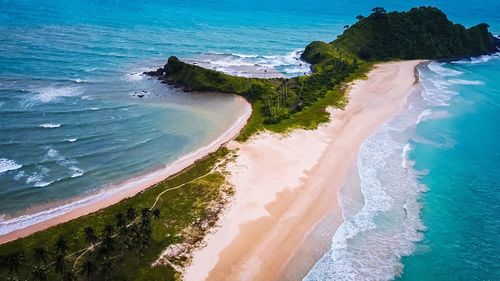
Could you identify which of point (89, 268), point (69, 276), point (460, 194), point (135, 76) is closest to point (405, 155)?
point (460, 194)

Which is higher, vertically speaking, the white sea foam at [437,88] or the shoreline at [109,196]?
the white sea foam at [437,88]

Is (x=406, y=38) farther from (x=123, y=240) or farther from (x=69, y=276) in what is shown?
(x=69, y=276)

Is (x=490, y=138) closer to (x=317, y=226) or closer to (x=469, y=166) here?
(x=469, y=166)

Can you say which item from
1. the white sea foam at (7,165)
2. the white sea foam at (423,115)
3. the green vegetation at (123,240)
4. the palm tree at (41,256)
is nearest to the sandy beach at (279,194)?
the green vegetation at (123,240)

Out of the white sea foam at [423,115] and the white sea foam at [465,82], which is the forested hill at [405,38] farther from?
the white sea foam at [423,115]

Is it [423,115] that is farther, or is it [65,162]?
[423,115]

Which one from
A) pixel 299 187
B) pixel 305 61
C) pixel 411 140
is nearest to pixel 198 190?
pixel 299 187
